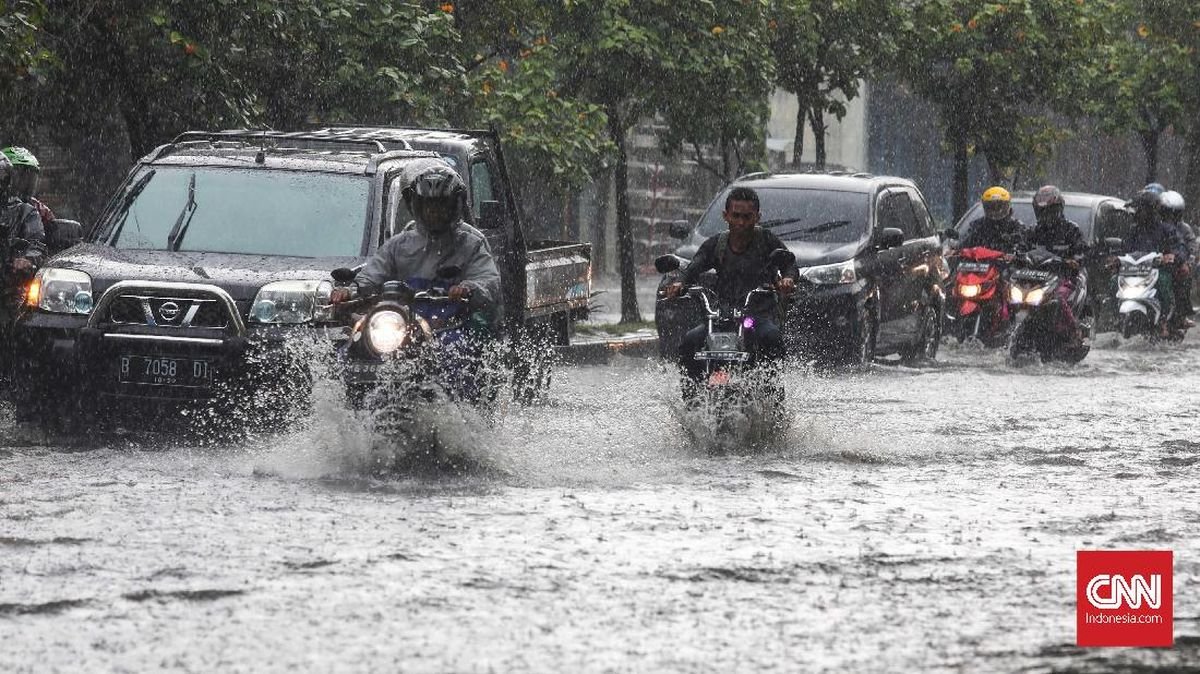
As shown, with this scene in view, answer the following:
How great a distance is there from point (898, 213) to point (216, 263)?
9.88 meters

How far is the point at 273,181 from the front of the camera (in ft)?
41.9

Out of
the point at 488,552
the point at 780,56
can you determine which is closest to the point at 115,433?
the point at 488,552

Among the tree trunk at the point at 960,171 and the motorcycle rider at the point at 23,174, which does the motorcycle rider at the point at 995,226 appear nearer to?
the tree trunk at the point at 960,171

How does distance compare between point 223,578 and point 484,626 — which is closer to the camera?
point 484,626

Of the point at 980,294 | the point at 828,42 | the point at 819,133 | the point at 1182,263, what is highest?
the point at 828,42

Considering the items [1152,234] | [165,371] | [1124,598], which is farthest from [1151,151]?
[1124,598]

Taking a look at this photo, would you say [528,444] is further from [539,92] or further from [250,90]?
[539,92]

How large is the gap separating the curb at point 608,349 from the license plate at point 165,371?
308 inches

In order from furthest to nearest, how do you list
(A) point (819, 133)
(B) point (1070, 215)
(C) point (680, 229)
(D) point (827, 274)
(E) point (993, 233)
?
(A) point (819, 133) < (B) point (1070, 215) < (E) point (993, 233) < (C) point (680, 229) < (D) point (827, 274)

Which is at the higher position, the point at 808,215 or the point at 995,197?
the point at 995,197

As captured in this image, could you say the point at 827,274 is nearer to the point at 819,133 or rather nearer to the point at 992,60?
the point at 819,133

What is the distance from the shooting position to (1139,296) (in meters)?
23.3

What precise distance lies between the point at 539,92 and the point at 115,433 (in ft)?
34.6

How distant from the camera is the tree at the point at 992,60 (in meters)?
29.8
